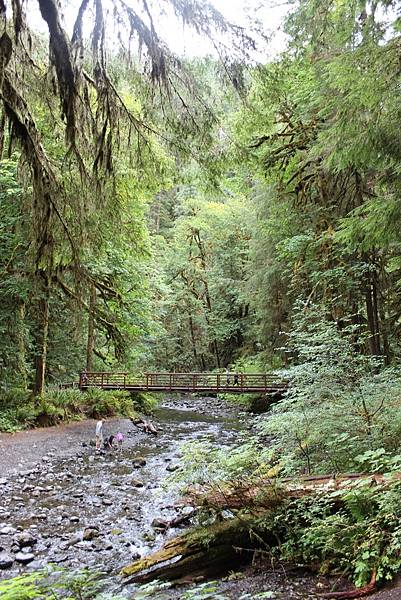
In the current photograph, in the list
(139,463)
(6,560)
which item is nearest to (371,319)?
(139,463)

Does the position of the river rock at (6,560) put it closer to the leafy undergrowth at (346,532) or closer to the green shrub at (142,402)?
the leafy undergrowth at (346,532)

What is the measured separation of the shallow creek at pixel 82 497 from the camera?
5258 mm

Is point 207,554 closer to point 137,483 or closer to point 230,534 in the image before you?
point 230,534

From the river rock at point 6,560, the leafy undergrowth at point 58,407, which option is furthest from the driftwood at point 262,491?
the leafy undergrowth at point 58,407

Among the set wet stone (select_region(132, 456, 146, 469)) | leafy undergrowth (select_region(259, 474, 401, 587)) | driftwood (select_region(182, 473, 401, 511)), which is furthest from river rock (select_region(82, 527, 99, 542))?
wet stone (select_region(132, 456, 146, 469))

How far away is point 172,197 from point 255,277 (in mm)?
22757

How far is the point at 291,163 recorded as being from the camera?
10867 mm

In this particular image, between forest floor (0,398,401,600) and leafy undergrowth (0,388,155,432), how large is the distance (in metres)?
0.42

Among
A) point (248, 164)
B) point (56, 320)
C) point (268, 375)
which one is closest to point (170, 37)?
point (248, 164)

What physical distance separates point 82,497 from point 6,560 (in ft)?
8.38

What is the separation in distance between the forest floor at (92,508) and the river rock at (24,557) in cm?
1

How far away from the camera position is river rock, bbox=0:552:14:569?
15.9 ft

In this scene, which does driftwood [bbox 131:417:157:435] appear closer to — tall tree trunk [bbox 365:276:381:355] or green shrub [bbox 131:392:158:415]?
green shrub [bbox 131:392:158:415]

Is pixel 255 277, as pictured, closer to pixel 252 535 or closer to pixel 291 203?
pixel 291 203
